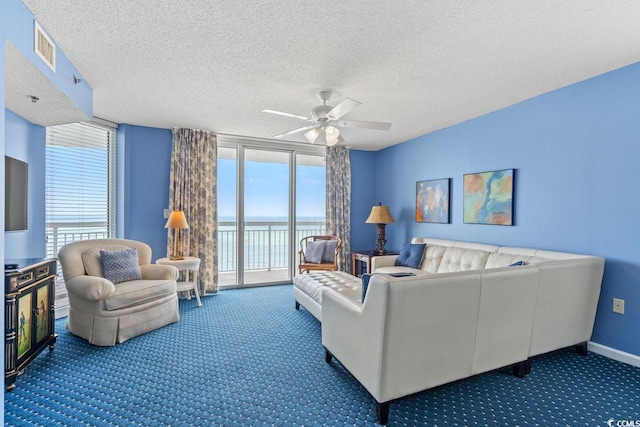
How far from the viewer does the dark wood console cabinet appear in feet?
7.02

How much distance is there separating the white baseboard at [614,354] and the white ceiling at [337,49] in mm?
2427

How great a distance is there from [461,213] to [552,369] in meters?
2.16

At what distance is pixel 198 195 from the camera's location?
15.2 feet

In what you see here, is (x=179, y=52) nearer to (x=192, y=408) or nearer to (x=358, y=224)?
(x=192, y=408)

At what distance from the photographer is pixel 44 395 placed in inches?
83.2

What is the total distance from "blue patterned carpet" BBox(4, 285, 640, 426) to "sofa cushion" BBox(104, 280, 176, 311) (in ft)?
1.28

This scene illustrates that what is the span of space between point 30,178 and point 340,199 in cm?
419

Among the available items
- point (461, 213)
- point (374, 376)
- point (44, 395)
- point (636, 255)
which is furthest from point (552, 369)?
point (44, 395)

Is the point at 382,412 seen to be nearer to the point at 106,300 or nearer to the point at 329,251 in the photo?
the point at 106,300

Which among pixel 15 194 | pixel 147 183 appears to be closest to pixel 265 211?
pixel 147 183

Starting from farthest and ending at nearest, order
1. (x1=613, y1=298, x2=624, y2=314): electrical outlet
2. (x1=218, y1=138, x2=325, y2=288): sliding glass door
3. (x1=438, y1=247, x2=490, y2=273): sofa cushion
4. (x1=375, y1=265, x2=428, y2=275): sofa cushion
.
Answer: (x1=218, y1=138, x2=325, y2=288): sliding glass door → (x1=375, y1=265, x2=428, y2=275): sofa cushion → (x1=438, y1=247, x2=490, y2=273): sofa cushion → (x1=613, y1=298, x2=624, y2=314): electrical outlet

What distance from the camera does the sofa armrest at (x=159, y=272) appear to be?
359 cm

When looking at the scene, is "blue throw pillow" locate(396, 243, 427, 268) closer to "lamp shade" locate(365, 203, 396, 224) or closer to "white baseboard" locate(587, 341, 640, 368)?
"lamp shade" locate(365, 203, 396, 224)

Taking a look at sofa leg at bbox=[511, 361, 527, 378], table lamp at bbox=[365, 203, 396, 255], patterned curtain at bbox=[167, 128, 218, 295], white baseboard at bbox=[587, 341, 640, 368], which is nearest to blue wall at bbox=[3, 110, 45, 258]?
patterned curtain at bbox=[167, 128, 218, 295]
